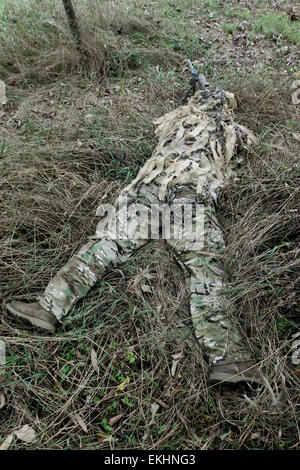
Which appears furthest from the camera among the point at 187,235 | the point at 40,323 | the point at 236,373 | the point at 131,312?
the point at 187,235

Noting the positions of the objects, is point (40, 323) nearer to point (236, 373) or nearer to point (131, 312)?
point (131, 312)

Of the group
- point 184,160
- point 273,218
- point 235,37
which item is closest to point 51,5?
point 235,37

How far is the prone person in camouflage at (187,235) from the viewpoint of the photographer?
1763mm

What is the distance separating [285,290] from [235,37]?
453 cm

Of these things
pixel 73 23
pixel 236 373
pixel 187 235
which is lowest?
pixel 236 373

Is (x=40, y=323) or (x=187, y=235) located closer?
(x=40, y=323)

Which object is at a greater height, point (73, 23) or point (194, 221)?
point (73, 23)

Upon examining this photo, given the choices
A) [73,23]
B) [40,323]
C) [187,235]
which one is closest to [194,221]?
[187,235]

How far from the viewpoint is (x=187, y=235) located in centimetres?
211

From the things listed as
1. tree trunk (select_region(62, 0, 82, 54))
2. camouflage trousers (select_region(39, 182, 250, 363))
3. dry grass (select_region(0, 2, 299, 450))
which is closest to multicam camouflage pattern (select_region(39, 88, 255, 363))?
camouflage trousers (select_region(39, 182, 250, 363))

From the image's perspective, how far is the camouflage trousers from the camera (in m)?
1.76

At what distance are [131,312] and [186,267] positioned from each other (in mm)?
454

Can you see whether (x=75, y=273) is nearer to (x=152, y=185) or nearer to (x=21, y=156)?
(x=152, y=185)

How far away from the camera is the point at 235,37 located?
191 inches
